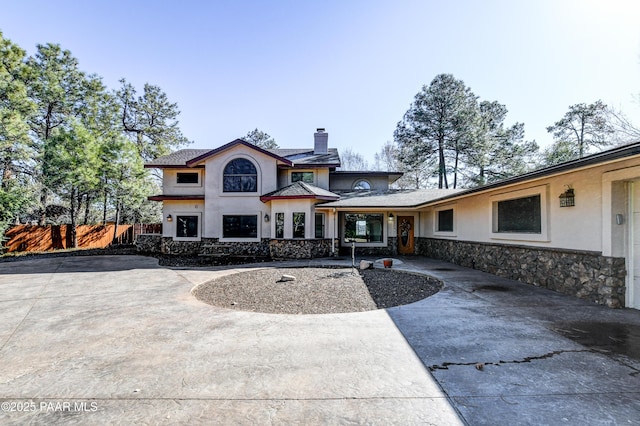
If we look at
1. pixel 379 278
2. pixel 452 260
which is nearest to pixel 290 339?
pixel 379 278

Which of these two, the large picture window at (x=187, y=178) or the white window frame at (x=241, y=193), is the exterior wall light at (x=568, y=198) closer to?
the white window frame at (x=241, y=193)

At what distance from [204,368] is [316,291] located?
158 inches

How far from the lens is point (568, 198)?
255 inches

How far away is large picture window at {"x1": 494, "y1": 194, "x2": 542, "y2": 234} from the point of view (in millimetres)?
7602

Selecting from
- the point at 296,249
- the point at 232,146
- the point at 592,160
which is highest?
the point at 232,146

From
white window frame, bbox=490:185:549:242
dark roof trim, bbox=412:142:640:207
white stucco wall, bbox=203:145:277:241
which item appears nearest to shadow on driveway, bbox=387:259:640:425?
white window frame, bbox=490:185:549:242

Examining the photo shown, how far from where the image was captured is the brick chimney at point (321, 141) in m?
18.1

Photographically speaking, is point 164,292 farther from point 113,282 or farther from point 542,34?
point 542,34

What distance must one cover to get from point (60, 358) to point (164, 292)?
3.51m

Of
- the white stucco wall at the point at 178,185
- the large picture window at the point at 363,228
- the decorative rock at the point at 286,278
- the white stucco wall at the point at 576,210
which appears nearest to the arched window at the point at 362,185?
the large picture window at the point at 363,228

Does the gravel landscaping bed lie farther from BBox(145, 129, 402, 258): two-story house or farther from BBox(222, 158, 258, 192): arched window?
→ BBox(222, 158, 258, 192): arched window

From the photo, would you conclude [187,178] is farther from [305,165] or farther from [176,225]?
[305,165]

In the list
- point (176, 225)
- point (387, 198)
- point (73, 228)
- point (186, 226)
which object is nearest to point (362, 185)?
point (387, 198)

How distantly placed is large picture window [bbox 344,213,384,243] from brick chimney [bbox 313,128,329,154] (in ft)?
17.2
